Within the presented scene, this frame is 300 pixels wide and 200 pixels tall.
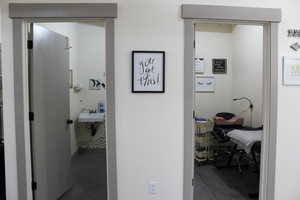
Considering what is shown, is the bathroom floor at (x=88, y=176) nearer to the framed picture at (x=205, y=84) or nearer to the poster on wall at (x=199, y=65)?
the framed picture at (x=205, y=84)

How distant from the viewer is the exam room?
2.86 meters

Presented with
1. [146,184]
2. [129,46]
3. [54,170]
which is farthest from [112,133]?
[54,170]

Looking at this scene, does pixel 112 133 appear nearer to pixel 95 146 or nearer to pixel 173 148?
pixel 173 148

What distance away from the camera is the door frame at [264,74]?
6.38ft

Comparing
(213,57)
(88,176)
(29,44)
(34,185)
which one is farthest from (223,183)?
(29,44)

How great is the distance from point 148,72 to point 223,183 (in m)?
2.10

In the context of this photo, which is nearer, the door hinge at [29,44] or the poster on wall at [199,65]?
the door hinge at [29,44]

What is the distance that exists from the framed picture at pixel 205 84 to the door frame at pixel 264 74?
7.08 feet

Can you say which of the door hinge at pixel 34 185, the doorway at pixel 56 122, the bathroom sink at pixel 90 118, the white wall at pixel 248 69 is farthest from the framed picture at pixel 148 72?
the white wall at pixel 248 69

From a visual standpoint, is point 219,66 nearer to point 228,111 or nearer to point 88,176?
point 228,111

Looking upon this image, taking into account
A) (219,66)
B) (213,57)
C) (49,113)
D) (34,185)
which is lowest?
(34,185)

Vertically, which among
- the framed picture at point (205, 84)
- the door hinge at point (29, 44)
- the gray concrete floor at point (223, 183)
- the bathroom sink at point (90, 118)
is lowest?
the gray concrete floor at point (223, 183)

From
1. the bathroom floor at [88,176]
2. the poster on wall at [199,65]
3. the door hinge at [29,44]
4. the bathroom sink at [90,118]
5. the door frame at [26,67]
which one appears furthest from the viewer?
the poster on wall at [199,65]

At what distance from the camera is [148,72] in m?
1.94
